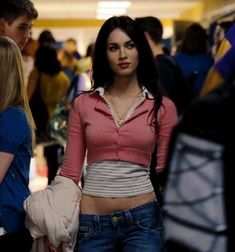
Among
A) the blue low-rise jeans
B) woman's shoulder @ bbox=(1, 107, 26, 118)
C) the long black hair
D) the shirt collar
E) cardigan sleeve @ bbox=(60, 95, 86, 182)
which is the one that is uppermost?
the long black hair

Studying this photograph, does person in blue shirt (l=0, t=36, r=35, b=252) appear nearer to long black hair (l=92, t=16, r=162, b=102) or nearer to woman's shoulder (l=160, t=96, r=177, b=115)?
long black hair (l=92, t=16, r=162, b=102)

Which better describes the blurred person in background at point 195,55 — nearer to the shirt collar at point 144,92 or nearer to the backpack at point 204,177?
the shirt collar at point 144,92

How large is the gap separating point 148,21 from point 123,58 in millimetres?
1308

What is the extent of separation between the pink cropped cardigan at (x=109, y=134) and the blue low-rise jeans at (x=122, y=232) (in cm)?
19

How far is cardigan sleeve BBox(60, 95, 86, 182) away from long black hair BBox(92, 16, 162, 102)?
0.16 metres

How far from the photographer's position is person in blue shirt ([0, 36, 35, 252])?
2205 mm

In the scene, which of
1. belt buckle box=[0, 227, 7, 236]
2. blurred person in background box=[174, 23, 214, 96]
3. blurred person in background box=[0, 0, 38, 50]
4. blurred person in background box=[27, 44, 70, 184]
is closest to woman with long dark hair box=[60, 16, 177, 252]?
belt buckle box=[0, 227, 7, 236]

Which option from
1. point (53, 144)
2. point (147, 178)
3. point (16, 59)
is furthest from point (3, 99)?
point (53, 144)

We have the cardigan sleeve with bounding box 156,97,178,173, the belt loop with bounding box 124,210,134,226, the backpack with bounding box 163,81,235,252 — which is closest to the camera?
the backpack with bounding box 163,81,235,252

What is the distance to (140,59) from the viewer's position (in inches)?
88.4

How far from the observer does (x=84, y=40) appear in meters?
18.5

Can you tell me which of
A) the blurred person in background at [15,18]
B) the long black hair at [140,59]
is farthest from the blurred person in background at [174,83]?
the long black hair at [140,59]

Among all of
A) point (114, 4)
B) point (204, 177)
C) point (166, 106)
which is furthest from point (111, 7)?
point (204, 177)

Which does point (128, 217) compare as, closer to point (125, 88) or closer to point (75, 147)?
point (75, 147)
